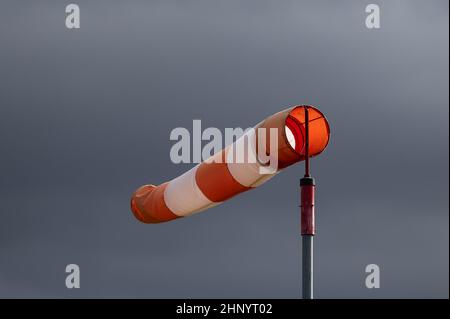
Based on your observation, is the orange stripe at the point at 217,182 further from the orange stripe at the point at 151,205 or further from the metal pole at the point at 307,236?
the metal pole at the point at 307,236

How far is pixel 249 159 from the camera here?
74.7ft

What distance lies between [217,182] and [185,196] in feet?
6.49

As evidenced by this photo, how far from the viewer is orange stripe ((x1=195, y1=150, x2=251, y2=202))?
78.4ft

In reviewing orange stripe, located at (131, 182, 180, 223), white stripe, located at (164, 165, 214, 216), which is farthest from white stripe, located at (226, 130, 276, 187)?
orange stripe, located at (131, 182, 180, 223)

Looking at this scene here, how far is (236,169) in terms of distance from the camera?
23.4 meters

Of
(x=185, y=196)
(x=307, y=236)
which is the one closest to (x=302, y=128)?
(x=307, y=236)

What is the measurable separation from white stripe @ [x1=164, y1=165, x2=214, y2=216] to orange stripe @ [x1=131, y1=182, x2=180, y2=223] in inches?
15.4

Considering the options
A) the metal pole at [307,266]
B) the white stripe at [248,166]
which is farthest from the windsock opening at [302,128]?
the metal pole at [307,266]

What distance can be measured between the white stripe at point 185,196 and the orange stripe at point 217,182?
1.03ft

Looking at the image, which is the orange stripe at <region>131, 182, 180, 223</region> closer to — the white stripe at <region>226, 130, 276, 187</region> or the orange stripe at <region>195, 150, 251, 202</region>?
the orange stripe at <region>195, 150, 251, 202</region>

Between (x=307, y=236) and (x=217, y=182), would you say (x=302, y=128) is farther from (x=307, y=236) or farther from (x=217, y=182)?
(x=217, y=182)
